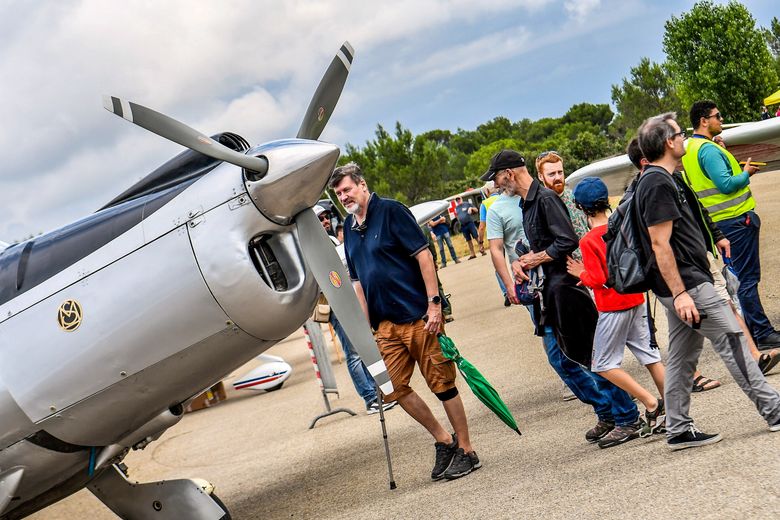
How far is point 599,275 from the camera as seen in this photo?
18.0 ft

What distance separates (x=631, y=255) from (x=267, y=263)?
2.18 metres

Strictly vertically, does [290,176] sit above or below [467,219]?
above

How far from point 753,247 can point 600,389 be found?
2.06 m

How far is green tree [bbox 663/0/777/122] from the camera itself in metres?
40.1

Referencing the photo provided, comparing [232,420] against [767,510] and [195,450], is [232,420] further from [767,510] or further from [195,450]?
[767,510]

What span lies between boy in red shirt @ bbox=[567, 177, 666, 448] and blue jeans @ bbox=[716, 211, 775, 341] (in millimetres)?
1516

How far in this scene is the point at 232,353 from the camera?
5.32 m

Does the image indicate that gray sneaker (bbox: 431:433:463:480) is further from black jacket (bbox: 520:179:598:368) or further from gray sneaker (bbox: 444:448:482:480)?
black jacket (bbox: 520:179:598:368)

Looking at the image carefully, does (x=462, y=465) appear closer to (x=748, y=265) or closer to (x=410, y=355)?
(x=410, y=355)

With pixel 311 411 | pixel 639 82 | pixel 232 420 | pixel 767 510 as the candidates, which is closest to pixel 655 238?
pixel 767 510

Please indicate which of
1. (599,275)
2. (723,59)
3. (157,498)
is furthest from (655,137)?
(723,59)

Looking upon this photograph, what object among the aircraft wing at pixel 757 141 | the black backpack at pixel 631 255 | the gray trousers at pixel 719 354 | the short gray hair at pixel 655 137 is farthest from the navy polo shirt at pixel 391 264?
the aircraft wing at pixel 757 141

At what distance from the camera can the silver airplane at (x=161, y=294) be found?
5.06m

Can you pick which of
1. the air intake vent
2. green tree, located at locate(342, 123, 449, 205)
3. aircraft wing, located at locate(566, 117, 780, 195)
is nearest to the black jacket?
the air intake vent
